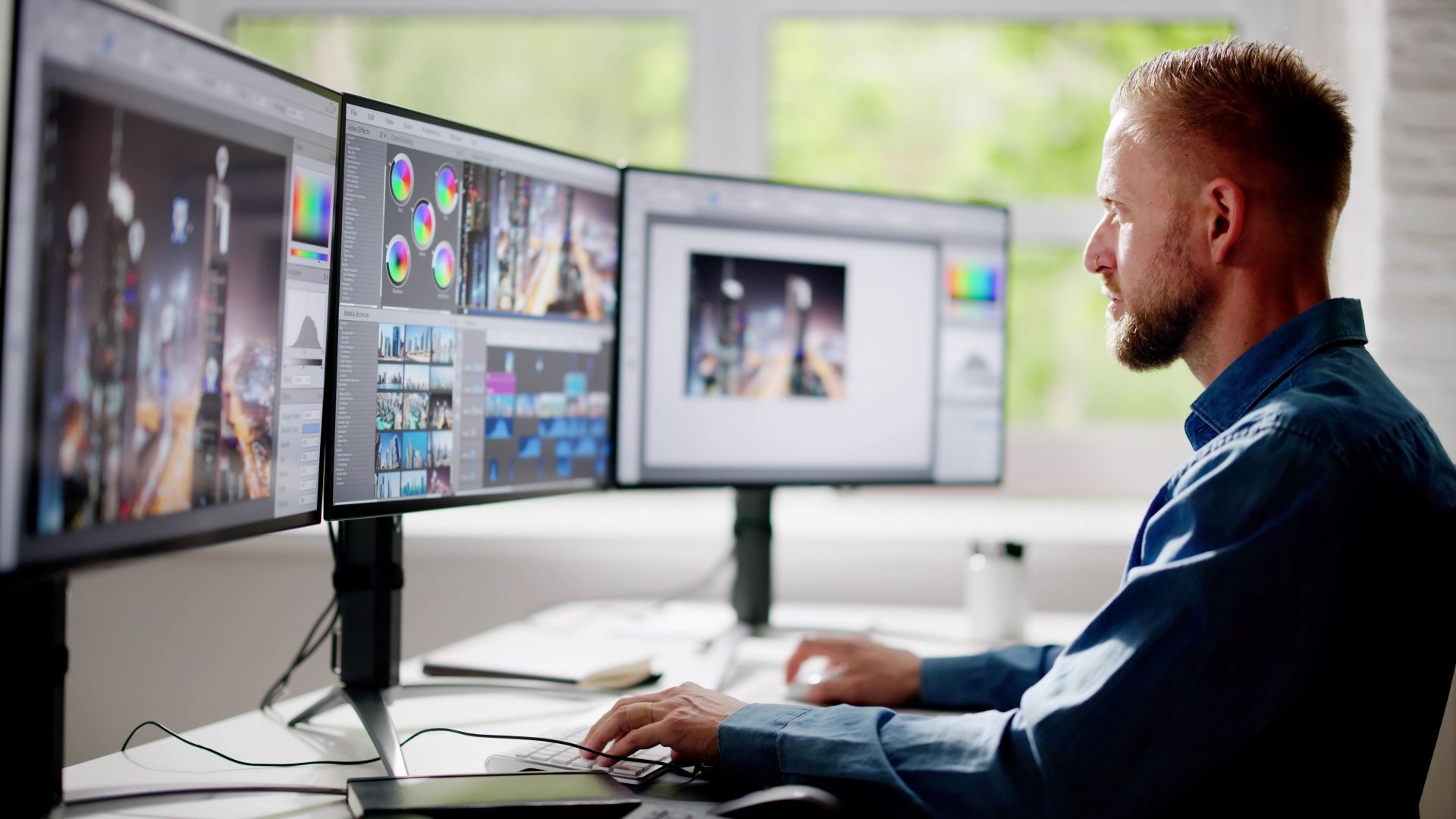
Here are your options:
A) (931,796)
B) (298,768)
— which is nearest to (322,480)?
(298,768)

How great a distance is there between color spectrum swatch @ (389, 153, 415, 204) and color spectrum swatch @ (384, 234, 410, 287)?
0.13 ft

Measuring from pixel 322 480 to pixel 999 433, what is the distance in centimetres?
105

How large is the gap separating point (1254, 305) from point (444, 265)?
0.77m

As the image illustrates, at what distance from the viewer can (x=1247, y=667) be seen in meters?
0.74

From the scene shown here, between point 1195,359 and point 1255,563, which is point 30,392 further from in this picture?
point 1195,359

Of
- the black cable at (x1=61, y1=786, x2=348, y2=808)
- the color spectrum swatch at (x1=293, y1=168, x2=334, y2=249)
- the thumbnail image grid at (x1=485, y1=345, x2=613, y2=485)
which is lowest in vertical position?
the black cable at (x1=61, y1=786, x2=348, y2=808)

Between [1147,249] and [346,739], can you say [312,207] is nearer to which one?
[346,739]

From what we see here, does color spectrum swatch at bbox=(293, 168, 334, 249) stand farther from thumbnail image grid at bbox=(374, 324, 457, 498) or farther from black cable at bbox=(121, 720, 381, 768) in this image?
black cable at bbox=(121, 720, 381, 768)

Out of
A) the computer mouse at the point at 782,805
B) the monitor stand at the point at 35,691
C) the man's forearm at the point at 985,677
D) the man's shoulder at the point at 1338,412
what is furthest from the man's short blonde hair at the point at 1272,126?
the monitor stand at the point at 35,691

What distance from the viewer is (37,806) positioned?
781 millimetres

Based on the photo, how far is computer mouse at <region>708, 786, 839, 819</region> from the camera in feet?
2.40

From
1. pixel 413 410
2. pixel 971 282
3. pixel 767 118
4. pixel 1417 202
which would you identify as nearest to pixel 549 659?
pixel 413 410

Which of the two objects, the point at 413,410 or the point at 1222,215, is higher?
the point at 1222,215

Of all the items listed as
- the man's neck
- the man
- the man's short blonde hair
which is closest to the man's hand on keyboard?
the man
